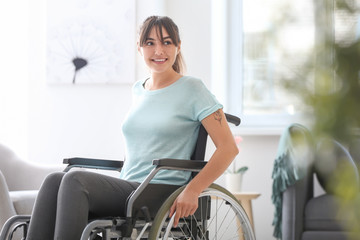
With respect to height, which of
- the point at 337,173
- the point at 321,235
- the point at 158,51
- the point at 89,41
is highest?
the point at 89,41

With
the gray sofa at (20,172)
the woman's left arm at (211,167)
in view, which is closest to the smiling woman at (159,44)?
the woman's left arm at (211,167)

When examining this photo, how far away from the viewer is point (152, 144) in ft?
6.35

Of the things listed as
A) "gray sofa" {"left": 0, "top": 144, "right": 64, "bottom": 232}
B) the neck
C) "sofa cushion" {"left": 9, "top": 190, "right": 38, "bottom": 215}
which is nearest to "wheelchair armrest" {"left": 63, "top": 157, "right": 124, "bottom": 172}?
the neck

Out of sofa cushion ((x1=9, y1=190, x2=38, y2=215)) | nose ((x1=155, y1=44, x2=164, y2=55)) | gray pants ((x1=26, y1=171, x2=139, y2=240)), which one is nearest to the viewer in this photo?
gray pants ((x1=26, y1=171, x2=139, y2=240))

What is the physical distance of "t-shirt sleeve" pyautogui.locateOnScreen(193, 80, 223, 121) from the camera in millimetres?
1896

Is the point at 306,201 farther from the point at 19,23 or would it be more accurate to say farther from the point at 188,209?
the point at 19,23

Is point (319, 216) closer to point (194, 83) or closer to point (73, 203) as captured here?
point (194, 83)

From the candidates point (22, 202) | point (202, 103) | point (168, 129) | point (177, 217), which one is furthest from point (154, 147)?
point (22, 202)

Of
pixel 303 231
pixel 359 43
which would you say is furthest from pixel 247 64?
Result: pixel 359 43

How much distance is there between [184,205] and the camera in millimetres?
1695

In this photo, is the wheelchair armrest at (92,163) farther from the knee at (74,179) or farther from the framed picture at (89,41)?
the framed picture at (89,41)

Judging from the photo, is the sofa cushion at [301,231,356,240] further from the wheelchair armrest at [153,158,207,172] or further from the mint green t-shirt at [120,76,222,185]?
the wheelchair armrest at [153,158,207,172]

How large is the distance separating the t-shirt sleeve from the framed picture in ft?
7.33

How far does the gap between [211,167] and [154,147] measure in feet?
0.76
